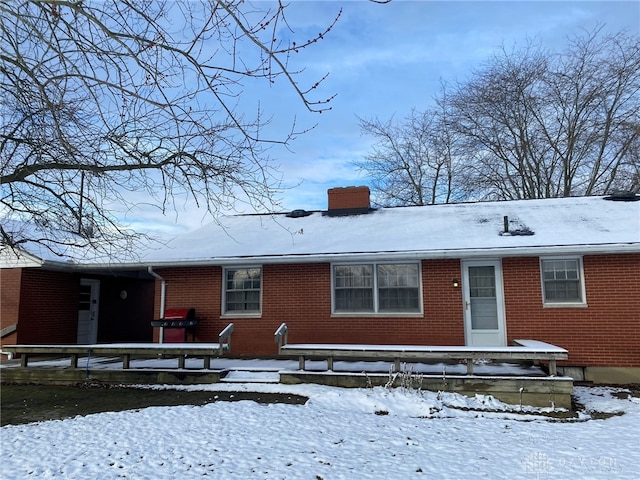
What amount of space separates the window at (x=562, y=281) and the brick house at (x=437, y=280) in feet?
0.08

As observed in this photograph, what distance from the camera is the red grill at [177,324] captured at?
36.7 ft

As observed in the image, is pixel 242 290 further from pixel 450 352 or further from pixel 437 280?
pixel 450 352

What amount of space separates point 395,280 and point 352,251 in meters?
1.39

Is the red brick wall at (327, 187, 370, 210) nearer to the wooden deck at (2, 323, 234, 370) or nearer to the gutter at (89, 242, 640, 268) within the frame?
the gutter at (89, 242, 640, 268)

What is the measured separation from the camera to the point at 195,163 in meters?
6.08

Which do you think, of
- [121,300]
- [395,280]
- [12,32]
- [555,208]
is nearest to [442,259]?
[395,280]

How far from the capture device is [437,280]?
34.3 ft

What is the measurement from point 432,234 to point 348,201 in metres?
3.82

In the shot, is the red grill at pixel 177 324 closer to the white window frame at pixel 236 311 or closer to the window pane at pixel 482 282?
the white window frame at pixel 236 311

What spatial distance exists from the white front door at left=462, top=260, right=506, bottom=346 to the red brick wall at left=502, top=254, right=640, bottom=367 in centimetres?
25

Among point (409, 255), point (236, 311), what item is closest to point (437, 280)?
point (409, 255)

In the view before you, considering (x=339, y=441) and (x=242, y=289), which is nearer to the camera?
(x=339, y=441)

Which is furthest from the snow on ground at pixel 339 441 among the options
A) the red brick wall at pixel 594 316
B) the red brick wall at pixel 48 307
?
the red brick wall at pixel 48 307

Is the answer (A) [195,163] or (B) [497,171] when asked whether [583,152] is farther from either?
(A) [195,163]
